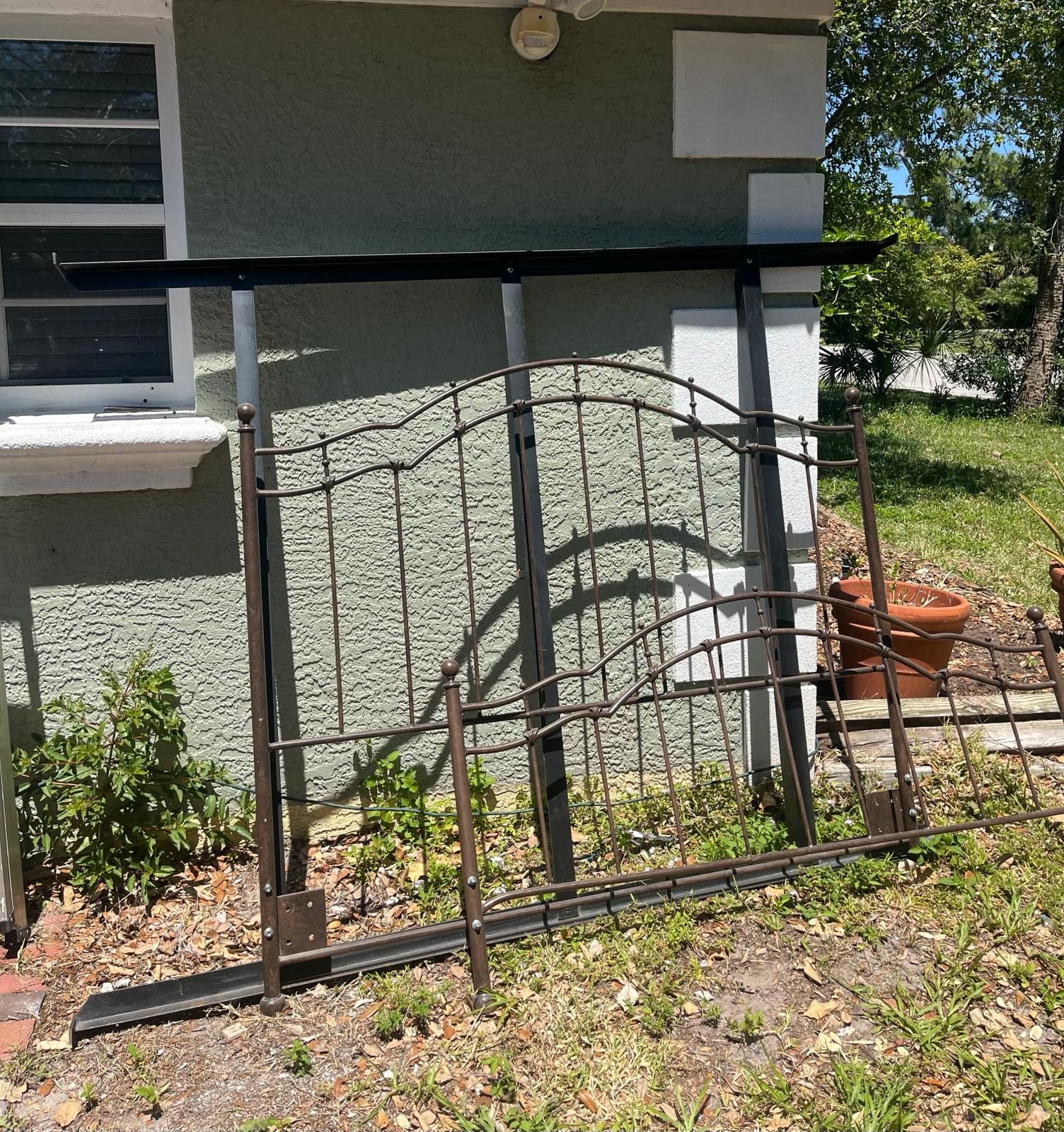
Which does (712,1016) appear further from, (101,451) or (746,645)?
(101,451)

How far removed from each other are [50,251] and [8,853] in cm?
193

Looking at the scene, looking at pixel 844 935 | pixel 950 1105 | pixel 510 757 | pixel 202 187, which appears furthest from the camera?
pixel 510 757

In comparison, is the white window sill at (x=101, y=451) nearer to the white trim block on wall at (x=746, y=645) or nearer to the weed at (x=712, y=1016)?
the white trim block on wall at (x=746, y=645)

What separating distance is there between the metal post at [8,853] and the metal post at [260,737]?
0.78 m

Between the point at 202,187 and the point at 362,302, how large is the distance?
0.61 meters

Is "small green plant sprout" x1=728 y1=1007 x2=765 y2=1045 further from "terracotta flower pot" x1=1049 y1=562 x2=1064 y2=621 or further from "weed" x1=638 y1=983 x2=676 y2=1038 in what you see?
"terracotta flower pot" x1=1049 y1=562 x2=1064 y2=621

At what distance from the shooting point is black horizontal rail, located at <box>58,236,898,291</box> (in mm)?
2814

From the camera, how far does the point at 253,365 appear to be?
9.61 ft

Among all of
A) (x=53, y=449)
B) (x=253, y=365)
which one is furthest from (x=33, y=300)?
(x=253, y=365)

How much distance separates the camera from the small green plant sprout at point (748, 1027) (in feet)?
8.00

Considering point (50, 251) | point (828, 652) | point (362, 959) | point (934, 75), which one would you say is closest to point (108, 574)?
point (50, 251)

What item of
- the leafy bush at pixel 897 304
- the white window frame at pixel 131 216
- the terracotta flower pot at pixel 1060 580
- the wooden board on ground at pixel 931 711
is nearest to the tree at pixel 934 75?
the leafy bush at pixel 897 304

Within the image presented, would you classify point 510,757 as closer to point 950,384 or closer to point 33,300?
point 33,300

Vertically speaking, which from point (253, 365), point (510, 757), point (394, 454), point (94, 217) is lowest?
point (510, 757)
